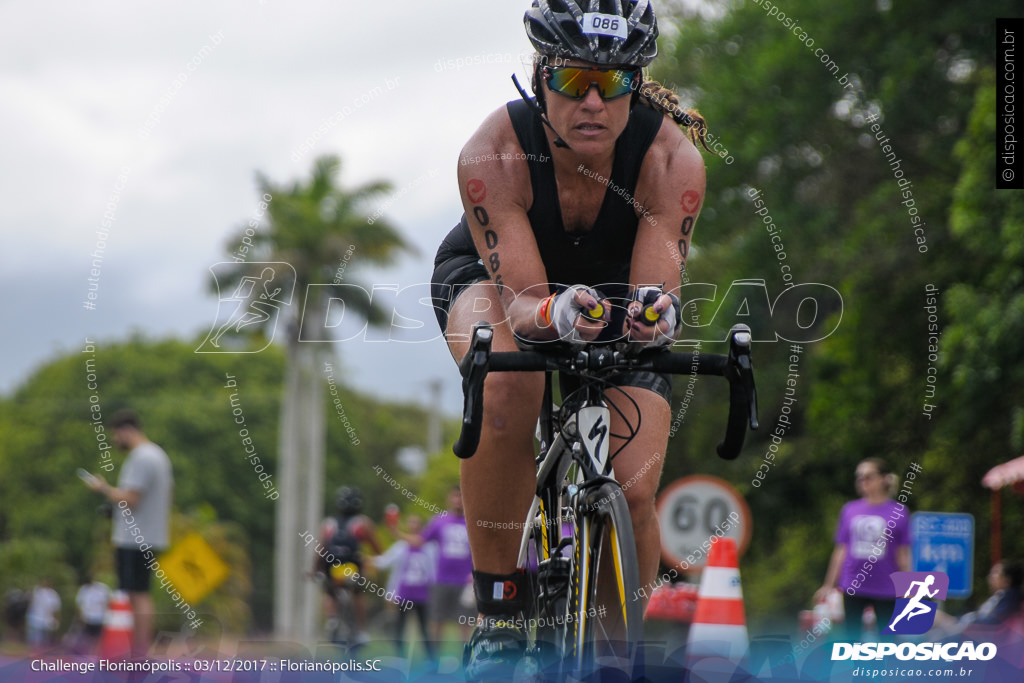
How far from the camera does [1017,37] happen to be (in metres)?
9.38

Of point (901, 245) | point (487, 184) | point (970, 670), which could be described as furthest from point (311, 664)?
point (901, 245)

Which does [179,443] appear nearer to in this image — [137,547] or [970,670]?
[137,547]

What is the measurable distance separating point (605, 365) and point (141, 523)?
6.23 m

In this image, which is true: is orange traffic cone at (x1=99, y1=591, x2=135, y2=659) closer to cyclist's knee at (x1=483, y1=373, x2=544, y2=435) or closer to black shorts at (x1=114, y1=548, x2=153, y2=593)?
black shorts at (x1=114, y1=548, x2=153, y2=593)

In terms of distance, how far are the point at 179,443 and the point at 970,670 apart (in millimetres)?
49292

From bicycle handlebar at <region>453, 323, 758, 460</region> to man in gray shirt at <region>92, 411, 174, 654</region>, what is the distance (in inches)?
225

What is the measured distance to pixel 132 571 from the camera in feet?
28.5

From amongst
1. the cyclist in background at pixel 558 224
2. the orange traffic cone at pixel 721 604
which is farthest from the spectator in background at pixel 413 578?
the cyclist in background at pixel 558 224

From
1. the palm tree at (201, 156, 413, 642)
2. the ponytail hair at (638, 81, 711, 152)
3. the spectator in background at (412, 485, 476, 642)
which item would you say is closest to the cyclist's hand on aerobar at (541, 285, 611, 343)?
the ponytail hair at (638, 81, 711, 152)

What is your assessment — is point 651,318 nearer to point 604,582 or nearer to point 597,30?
point 604,582

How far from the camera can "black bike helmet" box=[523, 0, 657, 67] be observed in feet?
11.8

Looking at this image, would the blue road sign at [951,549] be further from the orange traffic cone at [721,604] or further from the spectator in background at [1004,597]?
the orange traffic cone at [721,604]

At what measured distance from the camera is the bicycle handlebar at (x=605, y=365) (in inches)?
129

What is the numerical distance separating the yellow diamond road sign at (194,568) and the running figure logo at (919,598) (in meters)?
7.63
